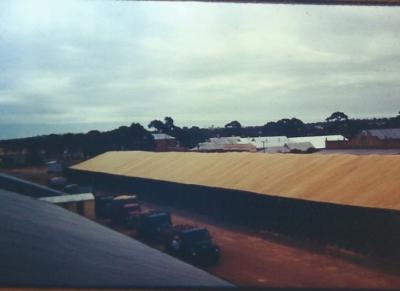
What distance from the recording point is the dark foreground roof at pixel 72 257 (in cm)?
248

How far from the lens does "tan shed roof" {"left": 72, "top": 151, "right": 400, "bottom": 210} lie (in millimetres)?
3773

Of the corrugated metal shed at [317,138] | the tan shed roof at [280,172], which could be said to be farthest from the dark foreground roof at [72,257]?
the corrugated metal shed at [317,138]

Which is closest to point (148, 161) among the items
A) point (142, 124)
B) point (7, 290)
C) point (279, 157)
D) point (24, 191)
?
point (142, 124)

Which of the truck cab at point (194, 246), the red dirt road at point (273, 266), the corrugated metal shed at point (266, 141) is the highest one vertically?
the corrugated metal shed at point (266, 141)

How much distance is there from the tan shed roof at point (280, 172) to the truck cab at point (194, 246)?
56cm

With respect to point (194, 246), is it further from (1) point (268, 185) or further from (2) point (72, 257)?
(1) point (268, 185)

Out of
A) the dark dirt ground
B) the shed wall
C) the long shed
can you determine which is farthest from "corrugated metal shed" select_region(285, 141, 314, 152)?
the dark dirt ground

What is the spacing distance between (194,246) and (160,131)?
105cm

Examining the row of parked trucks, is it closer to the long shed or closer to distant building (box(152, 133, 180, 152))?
the long shed

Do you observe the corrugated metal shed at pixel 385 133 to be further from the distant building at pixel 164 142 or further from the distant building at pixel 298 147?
the distant building at pixel 164 142

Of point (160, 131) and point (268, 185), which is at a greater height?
point (160, 131)

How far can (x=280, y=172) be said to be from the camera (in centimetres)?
454

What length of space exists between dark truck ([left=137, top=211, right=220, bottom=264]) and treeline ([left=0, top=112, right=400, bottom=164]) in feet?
2.26

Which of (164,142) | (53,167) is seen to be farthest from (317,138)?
(53,167)
